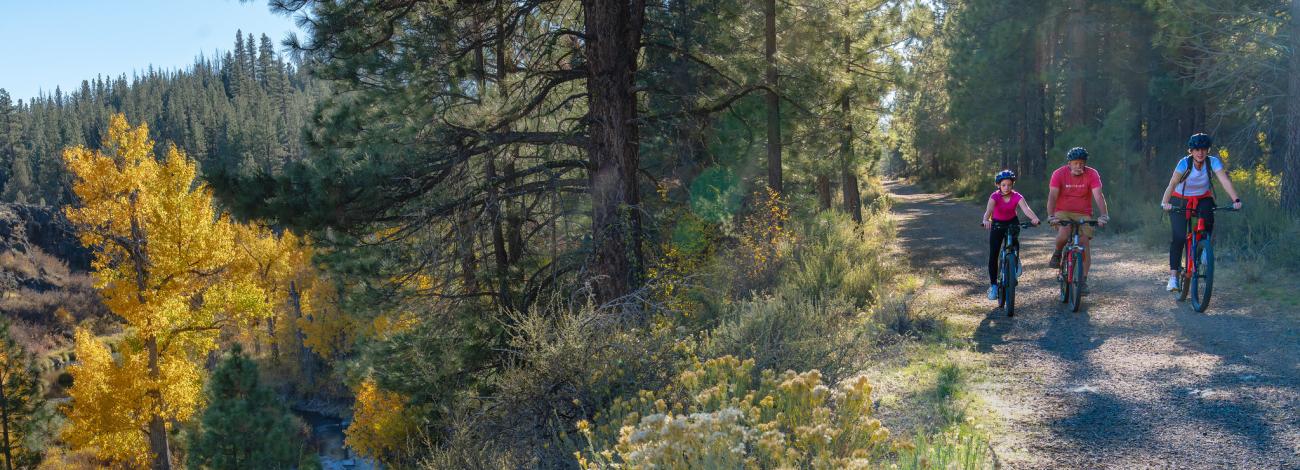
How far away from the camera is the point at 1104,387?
207 inches

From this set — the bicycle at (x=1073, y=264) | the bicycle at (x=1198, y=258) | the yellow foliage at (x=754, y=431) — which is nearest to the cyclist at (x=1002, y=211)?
the bicycle at (x=1073, y=264)

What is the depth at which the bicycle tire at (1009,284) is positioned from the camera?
7945mm

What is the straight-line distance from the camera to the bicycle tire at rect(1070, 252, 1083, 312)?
7809 millimetres

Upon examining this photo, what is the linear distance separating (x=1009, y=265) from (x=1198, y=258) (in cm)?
177

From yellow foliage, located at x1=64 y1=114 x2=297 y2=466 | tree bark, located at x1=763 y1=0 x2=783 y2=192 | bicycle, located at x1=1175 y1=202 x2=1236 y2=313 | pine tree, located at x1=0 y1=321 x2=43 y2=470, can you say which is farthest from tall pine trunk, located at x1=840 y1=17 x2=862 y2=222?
pine tree, located at x1=0 y1=321 x2=43 y2=470

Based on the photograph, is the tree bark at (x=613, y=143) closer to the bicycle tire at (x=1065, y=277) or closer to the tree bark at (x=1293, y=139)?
the bicycle tire at (x=1065, y=277)

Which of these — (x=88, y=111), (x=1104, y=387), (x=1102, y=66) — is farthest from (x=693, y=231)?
(x=88, y=111)

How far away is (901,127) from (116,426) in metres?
22.7

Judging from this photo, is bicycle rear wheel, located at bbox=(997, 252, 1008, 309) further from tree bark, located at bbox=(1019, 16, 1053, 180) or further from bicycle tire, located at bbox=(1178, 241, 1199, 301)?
tree bark, located at bbox=(1019, 16, 1053, 180)

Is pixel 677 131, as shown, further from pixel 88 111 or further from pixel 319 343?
pixel 88 111

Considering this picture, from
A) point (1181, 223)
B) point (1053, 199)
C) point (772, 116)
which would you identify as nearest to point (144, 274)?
point (772, 116)

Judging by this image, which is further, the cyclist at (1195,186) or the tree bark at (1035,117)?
the tree bark at (1035,117)

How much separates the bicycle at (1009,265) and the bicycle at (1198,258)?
1560mm

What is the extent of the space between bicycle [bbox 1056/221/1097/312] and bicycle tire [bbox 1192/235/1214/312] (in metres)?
1.00
